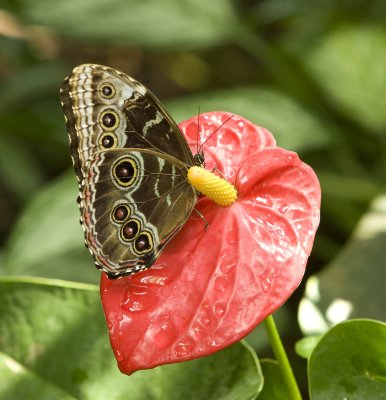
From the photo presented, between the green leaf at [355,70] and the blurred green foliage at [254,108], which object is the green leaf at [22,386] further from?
the green leaf at [355,70]

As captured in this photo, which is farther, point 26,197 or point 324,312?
point 26,197

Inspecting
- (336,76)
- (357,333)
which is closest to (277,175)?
(357,333)

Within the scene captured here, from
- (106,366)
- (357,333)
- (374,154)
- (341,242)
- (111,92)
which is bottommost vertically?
(341,242)

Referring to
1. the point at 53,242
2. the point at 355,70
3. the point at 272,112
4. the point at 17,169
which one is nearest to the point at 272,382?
the point at 53,242

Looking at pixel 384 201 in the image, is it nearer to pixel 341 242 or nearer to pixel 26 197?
pixel 341 242

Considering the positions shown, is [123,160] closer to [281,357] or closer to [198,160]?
[198,160]

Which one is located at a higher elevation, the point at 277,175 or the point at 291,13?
the point at 277,175

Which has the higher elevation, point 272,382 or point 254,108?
point 272,382

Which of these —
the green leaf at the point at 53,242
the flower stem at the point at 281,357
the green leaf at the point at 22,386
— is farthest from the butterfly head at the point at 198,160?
the green leaf at the point at 53,242
